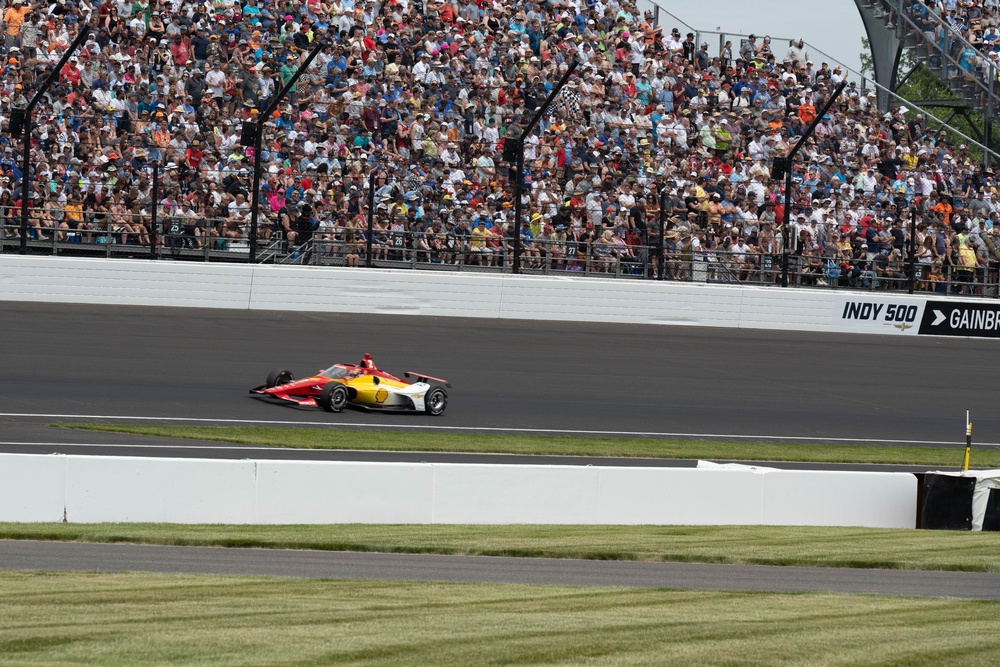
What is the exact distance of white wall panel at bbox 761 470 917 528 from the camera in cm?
1456

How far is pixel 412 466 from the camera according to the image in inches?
529

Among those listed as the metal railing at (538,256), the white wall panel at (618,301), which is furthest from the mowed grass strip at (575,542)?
A: the white wall panel at (618,301)

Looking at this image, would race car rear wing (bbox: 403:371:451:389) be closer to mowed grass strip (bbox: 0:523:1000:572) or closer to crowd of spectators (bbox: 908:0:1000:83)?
mowed grass strip (bbox: 0:523:1000:572)

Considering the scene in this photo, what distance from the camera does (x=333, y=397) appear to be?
1955 cm

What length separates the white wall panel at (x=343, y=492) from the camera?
13.1 metres

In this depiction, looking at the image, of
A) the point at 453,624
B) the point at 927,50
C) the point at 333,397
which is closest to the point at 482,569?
the point at 453,624

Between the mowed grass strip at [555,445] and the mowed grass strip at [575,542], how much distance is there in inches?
177

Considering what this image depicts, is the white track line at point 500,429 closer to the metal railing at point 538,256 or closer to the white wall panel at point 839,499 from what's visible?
the white wall panel at point 839,499

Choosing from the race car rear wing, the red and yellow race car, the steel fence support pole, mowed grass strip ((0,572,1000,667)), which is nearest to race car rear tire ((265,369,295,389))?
the red and yellow race car

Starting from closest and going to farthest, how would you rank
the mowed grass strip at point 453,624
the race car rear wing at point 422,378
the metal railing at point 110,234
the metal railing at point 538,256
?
the mowed grass strip at point 453,624 < the race car rear wing at point 422,378 < the metal railing at point 110,234 < the metal railing at point 538,256

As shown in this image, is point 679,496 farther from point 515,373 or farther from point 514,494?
point 515,373

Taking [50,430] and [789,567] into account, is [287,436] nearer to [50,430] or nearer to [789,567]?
[50,430]

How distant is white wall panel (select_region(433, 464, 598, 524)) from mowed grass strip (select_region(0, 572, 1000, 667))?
3.51m

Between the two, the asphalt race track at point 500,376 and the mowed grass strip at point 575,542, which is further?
the asphalt race track at point 500,376
